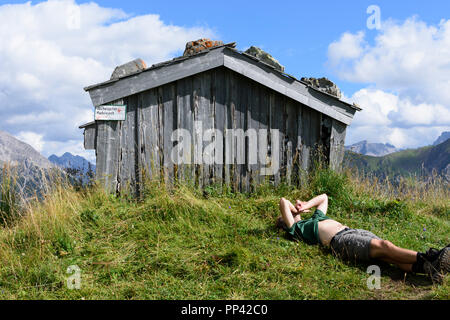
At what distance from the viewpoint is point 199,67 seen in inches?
301

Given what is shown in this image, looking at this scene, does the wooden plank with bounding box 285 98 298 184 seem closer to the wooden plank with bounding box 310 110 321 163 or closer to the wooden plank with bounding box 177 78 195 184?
the wooden plank with bounding box 310 110 321 163

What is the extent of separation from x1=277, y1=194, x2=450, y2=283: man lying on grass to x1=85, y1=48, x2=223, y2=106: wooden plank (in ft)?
11.8

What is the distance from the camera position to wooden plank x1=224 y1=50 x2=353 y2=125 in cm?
769

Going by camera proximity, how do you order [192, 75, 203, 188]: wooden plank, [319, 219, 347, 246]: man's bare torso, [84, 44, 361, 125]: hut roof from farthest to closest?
[192, 75, 203, 188]: wooden plank → [84, 44, 361, 125]: hut roof → [319, 219, 347, 246]: man's bare torso

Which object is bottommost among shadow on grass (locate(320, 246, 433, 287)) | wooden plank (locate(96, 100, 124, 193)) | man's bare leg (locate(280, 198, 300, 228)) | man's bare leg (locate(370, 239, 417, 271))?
shadow on grass (locate(320, 246, 433, 287))

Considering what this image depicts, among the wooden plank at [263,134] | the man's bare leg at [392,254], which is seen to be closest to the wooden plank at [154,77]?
the wooden plank at [263,134]

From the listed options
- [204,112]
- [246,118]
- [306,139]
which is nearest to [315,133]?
[306,139]

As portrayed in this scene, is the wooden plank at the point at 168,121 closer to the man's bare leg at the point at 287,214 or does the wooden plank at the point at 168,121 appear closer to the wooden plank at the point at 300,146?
the wooden plank at the point at 300,146

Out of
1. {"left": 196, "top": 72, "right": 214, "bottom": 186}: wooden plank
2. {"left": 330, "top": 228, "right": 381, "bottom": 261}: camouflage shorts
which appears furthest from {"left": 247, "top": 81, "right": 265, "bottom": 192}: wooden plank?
{"left": 330, "top": 228, "right": 381, "bottom": 261}: camouflage shorts

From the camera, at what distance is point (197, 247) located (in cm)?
526

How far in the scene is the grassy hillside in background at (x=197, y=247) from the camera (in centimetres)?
434

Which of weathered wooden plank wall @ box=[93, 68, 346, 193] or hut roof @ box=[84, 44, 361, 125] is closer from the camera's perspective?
hut roof @ box=[84, 44, 361, 125]

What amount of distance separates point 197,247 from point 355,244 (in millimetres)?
2153

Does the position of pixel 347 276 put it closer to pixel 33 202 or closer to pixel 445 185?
pixel 33 202
